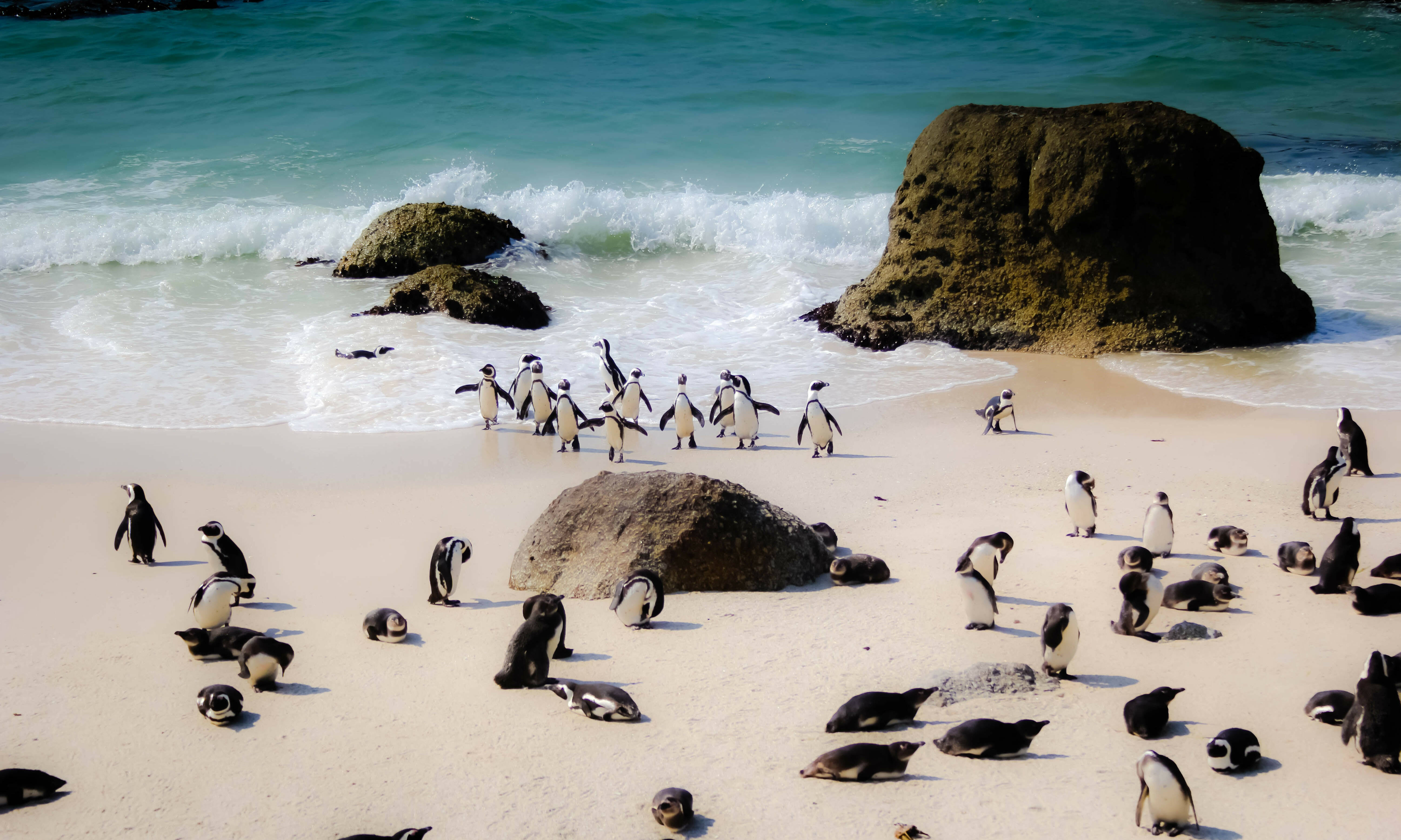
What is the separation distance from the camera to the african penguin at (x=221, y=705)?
4.60 meters

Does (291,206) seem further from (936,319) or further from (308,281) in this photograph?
(936,319)

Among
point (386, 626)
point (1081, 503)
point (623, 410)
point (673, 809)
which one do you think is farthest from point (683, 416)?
point (673, 809)

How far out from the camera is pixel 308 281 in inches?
653

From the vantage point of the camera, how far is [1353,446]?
790cm

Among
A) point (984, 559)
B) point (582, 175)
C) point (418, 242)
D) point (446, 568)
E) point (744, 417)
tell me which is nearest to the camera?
point (984, 559)

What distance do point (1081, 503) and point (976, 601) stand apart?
1.70 meters

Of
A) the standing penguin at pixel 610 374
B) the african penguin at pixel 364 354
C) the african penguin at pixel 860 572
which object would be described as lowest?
the african penguin at pixel 860 572

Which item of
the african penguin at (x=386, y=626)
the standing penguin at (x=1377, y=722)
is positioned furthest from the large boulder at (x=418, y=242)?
the standing penguin at (x=1377, y=722)

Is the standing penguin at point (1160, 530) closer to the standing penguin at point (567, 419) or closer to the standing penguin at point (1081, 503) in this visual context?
the standing penguin at point (1081, 503)

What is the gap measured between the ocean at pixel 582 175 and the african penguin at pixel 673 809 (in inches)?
271

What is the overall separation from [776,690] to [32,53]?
30572 millimetres

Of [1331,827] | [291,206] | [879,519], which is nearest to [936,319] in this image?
[879,519]

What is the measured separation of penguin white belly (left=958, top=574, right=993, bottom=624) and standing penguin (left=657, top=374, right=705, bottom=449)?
14.8ft

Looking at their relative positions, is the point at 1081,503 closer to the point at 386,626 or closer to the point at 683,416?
the point at 683,416
